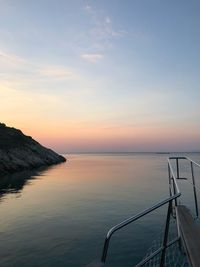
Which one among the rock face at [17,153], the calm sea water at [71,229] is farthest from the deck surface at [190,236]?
the rock face at [17,153]

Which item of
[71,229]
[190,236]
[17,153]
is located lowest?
[71,229]

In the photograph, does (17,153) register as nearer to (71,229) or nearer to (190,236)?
(71,229)

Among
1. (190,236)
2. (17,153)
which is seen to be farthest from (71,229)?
(17,153)

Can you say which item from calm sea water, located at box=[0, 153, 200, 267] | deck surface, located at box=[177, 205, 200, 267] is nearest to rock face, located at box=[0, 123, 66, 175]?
calm sea water, located at box=[0, 153, 200, 267]

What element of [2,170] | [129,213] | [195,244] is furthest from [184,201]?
[2,170]

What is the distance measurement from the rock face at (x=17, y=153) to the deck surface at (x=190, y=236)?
172 feet

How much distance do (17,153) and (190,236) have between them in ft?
228

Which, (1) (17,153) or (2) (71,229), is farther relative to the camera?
(1) (17,153)

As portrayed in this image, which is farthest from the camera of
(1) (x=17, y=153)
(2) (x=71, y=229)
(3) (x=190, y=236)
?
(1) (x=17, y=153)

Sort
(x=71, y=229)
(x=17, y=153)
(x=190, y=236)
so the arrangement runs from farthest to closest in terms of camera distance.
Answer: (x=17, y=153), (x=71, y=229), (x=190, y=236)

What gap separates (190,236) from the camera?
5.25 m

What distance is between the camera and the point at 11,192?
3534cm

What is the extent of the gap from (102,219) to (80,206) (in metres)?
5.34

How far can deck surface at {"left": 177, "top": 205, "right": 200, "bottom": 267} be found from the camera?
4.34m
